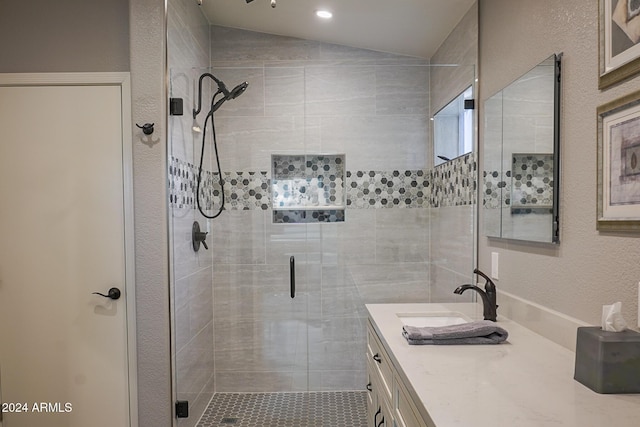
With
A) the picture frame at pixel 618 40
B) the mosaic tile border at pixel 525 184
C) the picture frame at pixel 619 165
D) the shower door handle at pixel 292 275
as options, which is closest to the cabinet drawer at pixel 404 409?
the picture frame at pixel 619 165

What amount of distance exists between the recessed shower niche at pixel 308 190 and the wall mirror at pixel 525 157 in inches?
40.9

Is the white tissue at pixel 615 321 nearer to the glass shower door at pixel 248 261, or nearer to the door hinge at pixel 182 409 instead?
the glass shower door at pixel 248 261

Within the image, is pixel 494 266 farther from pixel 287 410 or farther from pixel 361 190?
pixel 287 410

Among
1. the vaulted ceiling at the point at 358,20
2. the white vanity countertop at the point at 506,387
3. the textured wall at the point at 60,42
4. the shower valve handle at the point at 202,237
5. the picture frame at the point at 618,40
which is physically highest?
the vaulted ceiling at the point at 358,20

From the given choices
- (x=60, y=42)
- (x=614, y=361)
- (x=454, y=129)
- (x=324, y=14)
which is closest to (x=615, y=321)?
(x=614, y=361)

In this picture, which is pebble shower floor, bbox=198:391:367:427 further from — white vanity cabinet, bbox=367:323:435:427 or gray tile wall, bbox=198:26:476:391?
white vanity cabinet, bbox=367:323:435:427

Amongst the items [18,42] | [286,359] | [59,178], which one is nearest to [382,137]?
[286,359]

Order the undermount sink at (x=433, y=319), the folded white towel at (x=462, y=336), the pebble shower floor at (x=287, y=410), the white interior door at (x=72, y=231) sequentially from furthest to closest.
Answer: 1. the pebble shower floor at (x=287, y=410)
2. the white interior door at (x=72, y=231)
3. the undermount sink at (x=433, y=319)
4. the folded white towel at (x=462, y=336)

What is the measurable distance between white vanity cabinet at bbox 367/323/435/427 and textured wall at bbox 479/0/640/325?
27.6 inches

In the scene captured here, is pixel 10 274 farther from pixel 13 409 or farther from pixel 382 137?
pixel 382 137

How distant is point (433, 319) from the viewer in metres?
2.10

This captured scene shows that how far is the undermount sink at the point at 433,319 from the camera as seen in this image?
80.7 inches

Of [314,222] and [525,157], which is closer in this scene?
[525,157]

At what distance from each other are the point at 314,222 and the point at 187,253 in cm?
90
